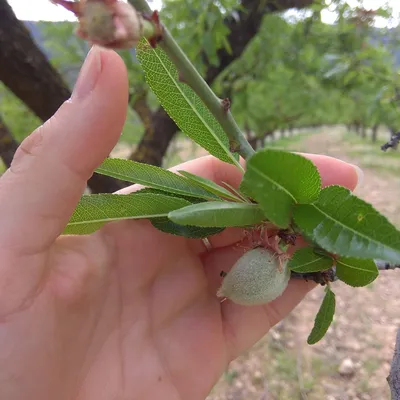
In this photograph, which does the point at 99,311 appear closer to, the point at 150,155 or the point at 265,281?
the point at 265,281

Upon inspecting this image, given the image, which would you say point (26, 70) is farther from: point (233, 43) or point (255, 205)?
point (255, 205)

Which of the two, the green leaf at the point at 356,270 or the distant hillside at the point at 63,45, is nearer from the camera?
the green leaf at the point at 356,270

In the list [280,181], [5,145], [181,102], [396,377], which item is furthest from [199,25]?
[396,377]

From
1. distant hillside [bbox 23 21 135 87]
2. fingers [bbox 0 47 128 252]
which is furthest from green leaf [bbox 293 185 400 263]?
distant hillside [bbox 23 21 135 87]

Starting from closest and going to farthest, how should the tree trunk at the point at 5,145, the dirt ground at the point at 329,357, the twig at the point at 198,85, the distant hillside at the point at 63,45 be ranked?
the twig at the point at 198,85, the tree trunk at the point at 5,145, the dirt ground at the point at 329,357, the distant hillside at the point at 63,45

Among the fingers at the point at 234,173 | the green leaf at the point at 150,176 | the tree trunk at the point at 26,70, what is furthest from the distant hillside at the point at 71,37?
the green leaf at the point at 150,176

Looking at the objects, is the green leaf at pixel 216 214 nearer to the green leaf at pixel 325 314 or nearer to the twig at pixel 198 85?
the twig at pixel 198 85
